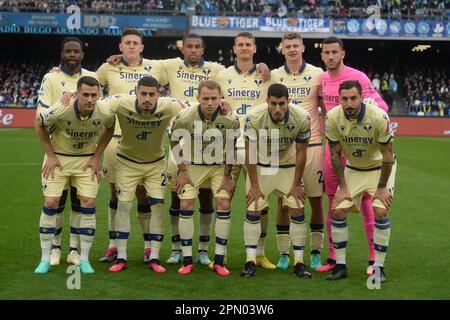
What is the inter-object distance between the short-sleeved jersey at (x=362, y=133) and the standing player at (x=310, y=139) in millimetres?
555

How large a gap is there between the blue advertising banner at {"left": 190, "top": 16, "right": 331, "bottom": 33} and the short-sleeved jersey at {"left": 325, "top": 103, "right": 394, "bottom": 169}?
2891cm

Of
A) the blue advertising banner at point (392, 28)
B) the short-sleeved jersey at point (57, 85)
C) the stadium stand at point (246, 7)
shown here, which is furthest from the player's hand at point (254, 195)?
the blue advertising banner at point (392, 28)

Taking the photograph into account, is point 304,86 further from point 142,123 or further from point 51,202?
point 51,202

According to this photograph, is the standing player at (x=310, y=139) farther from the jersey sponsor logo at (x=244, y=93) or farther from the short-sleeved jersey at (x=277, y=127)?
the short-sleeved jersey at (x=277, y=127)

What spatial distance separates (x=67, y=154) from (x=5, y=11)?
3132cm

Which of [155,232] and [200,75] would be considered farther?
[200,75]

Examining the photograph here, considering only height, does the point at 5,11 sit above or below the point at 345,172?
above

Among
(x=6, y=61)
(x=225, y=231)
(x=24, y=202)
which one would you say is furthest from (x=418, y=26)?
(x=225, y=231)

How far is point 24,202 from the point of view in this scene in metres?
11.8

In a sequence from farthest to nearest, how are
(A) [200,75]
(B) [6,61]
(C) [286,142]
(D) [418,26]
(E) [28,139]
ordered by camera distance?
(B) [6,61] < (D) [418,26] < (E) [28,139] < (A) [200,75] < (C) [286,142]

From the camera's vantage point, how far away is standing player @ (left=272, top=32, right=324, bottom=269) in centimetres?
771

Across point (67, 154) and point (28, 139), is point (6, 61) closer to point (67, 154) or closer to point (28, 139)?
point (28, 139)

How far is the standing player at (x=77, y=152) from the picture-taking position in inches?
281

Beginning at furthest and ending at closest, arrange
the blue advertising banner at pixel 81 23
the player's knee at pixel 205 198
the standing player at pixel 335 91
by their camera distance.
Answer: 1. the blue advertising banner at pixel 81 23
2. the player's knee at pixel 205 198
3. the standing player at pixel 335 91
